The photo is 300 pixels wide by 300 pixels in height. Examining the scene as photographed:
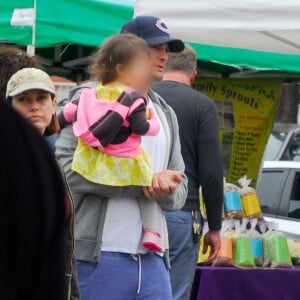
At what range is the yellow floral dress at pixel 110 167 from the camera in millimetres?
3160

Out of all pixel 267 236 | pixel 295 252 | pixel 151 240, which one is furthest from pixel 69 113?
pixel 295 252

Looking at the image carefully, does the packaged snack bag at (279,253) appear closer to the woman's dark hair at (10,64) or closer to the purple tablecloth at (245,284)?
the purple tablecloth at (245,284)

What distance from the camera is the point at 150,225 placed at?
3248 mm

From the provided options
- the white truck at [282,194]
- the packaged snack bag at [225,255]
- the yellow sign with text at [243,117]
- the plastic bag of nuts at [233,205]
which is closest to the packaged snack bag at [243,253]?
the packaged snack bag at [225,255]

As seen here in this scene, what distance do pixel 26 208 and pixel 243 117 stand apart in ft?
21.3

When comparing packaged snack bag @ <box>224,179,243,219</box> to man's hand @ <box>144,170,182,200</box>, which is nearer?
man's hand @ <box>144,170,182,200</box>

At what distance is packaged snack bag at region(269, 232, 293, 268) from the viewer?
5293 mm

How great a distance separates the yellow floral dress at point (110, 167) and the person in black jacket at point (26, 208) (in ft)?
5.94

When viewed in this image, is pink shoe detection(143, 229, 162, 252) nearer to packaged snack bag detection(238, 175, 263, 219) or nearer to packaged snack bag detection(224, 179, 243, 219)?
packaged snack bag detection(224, 179, 243, 219)

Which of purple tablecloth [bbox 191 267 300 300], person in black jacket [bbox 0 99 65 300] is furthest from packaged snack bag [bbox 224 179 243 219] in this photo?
person in black jacket [bbox 0 99 65 300]

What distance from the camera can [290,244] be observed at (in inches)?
224

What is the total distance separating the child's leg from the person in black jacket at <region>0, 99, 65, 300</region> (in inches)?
73.8

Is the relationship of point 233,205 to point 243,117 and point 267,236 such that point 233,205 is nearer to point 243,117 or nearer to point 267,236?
point 267,236

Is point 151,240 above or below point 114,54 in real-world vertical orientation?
below
